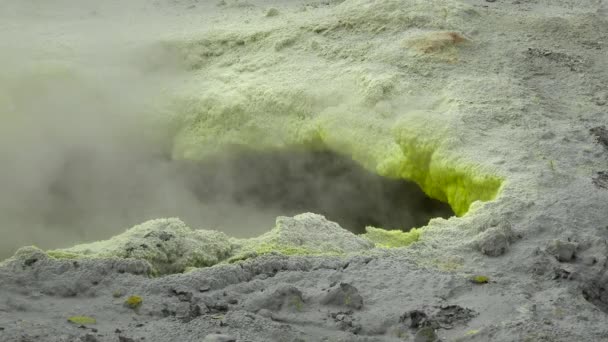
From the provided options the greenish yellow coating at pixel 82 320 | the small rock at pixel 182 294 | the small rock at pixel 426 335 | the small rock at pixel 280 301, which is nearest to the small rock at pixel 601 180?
the small rock at pixel 426 335

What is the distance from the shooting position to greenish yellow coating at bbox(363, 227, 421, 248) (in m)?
3.70

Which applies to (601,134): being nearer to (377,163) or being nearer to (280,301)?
(377,163)

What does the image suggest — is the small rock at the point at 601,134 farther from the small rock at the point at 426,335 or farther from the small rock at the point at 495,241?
the small rock at the point at 426,335

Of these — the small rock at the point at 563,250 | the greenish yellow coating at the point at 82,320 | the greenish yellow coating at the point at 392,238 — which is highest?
the greenish yellow coating at the point at 392,238

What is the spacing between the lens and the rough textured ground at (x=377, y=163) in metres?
2.89

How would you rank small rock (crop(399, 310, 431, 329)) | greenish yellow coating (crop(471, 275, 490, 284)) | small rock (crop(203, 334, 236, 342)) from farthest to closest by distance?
greenish yellow coating (crop(471, 275, 490, 284)) → small rock (crop(399, 310, 431, 329)) → small rock (crop(203, 334, 236, 342))

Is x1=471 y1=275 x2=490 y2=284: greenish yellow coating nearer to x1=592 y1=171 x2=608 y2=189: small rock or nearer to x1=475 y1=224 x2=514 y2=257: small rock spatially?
x1=475 y1=224 x2=514 y2=257: small rock

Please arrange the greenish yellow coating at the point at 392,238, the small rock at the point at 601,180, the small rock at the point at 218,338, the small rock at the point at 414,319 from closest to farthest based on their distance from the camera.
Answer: the small rock at the point at 218,338 < the small rock at the point at 414,319 < the greenish yellow coating at the point at 392,238 < the small rock at the point at 601,180

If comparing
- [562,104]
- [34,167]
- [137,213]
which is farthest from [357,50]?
[34,167]

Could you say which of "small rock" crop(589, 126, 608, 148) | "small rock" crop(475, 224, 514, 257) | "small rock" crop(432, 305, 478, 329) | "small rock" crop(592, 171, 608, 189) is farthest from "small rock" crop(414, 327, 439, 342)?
"small rock" crop(589, 126, 608, 148)

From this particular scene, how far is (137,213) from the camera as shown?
5051 mm

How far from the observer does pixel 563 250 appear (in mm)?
3359

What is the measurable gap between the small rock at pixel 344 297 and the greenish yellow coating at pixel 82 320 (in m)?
0.82

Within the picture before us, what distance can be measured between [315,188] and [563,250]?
6.61 feet
